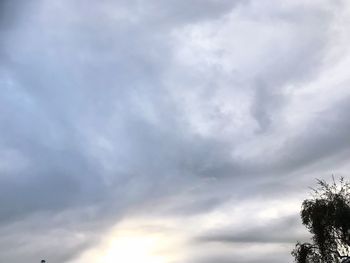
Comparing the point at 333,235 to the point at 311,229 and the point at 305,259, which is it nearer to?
the point at 311,229

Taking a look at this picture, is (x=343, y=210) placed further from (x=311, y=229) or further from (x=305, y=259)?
(x=305, y=259)

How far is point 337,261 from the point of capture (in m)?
63.3

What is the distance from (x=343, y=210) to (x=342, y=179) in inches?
318

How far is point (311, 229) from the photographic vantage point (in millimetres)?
65312

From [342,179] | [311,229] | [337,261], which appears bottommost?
[337,261]

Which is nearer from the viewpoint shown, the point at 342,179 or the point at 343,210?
the point at 343,210

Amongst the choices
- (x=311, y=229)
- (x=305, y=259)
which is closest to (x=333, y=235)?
(x=311, y=229)

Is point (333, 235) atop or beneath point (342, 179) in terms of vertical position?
beneath

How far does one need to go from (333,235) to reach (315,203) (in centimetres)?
451

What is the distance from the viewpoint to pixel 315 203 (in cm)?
6406

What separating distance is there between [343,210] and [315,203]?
13.6ft

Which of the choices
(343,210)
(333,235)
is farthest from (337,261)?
(343,210)

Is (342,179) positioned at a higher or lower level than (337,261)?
higher

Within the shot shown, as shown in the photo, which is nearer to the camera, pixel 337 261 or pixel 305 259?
pixel 337 261
